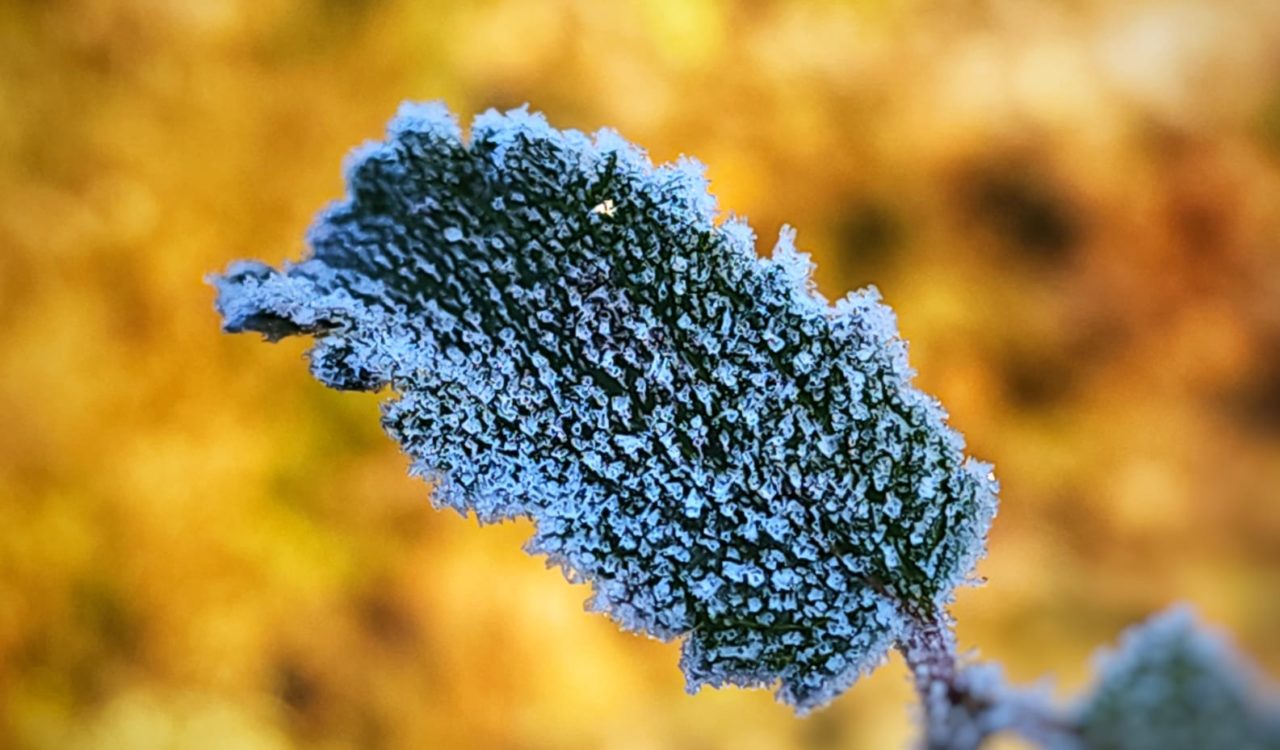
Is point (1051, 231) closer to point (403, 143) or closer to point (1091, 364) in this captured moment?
point (1091, 364)

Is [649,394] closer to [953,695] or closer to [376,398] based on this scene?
[953,695]

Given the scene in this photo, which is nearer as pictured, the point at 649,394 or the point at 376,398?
the point at 649,394

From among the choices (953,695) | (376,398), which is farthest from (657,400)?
(376,398)

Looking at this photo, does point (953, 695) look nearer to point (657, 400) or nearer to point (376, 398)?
point (657, 400)

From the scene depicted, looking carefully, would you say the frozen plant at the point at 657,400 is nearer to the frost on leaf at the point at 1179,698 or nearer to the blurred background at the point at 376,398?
the frost on leaf at the point at 1179,698

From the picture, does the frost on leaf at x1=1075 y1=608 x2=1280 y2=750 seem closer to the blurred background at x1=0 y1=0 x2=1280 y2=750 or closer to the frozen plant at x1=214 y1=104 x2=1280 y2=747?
the frozen plant at x1=214 y1=104 x2=1280 y2=747

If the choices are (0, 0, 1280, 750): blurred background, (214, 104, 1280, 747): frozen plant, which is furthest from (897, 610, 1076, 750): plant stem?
(0, 0, 1280, 750): blurred background

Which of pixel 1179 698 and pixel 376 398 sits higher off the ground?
pixel 376 398

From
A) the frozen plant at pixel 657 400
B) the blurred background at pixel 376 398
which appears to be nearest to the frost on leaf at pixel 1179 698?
the frozen plant at pixel 657 400
